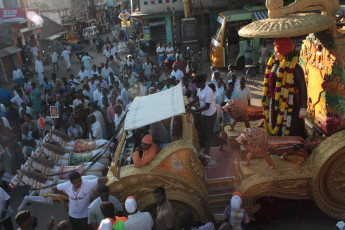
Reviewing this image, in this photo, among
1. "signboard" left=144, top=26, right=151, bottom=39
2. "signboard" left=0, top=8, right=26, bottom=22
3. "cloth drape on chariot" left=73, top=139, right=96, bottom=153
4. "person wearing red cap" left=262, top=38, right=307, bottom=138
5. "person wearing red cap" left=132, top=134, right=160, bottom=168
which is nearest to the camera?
"person wearing red cap" left=132, top=134, right=160, bottom=168

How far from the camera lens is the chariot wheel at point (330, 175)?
482 cm

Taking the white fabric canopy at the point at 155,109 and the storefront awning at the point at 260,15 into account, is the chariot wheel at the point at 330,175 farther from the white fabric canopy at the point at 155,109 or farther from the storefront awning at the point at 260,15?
the storefront awning at the point at 260,15

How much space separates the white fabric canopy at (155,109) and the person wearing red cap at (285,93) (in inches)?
64.0

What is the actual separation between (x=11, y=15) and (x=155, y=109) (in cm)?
1703

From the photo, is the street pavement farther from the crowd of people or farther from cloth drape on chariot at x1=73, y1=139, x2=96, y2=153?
cloth drape on chariot at x1=73, y1=139, x2=96, y2=153

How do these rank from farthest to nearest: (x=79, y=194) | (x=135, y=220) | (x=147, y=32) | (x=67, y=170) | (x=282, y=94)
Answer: (x=147, y=32)
(x=67, y=170)
(x=282, y=94)
(x=79, y=194)
(x=135, y=220)

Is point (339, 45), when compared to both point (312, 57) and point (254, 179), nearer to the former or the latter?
point (312, 57)

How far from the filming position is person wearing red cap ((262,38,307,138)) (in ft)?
17.1

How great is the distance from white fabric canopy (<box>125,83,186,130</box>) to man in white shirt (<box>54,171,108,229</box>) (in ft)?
3.40

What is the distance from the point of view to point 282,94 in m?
5.39

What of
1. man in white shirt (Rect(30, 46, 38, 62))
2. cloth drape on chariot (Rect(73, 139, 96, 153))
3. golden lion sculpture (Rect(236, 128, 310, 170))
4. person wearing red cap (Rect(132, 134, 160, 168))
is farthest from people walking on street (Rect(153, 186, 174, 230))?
man in white shirt (Rect(30, 46, 38, 62))

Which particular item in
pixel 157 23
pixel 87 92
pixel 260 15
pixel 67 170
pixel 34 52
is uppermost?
pixel 260 15

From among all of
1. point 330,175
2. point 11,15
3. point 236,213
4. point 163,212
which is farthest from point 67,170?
Answer: point 11,15

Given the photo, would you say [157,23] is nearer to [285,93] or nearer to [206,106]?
[206,106]
